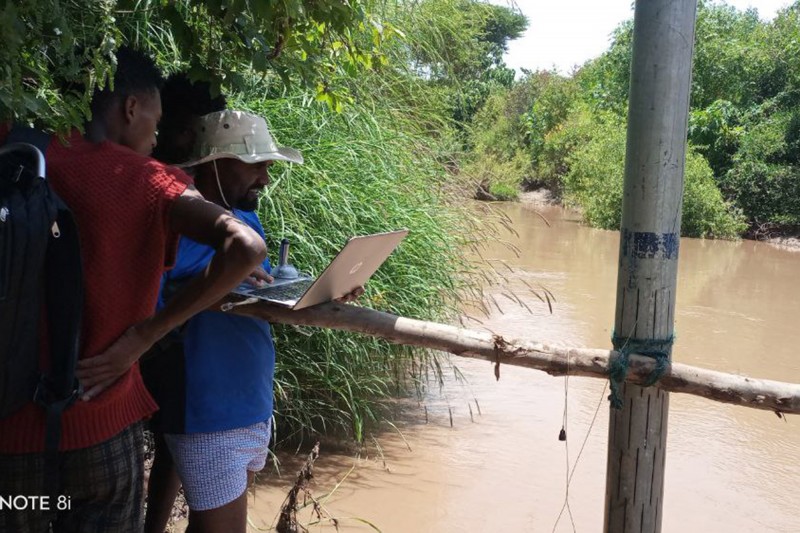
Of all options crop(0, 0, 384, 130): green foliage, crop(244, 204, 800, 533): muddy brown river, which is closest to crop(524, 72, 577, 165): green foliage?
crop(244, 204, 800, 533): muddy brown river

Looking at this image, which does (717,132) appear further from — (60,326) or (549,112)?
(60,326)

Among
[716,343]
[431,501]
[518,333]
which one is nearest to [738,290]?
[716,343]

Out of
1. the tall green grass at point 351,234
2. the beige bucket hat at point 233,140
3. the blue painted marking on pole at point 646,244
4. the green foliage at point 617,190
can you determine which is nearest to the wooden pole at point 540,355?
the blue painted marking on pole at point 646,244

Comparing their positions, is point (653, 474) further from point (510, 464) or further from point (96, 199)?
point (510, 464)

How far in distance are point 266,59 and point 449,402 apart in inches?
136

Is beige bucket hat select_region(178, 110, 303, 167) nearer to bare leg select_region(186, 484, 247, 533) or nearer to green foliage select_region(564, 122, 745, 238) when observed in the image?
bare leg select_region(186, 484, 247, 533)

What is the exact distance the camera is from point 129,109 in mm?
1641

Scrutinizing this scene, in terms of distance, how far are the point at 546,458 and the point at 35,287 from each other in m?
3.85

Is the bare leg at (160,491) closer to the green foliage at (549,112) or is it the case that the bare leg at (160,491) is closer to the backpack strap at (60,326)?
the backpack strap at (60,326)

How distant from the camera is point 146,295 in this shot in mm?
1546

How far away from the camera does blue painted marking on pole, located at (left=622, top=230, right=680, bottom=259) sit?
6.75ft

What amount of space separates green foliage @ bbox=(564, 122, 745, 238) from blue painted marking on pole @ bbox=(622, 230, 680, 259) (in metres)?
12.6

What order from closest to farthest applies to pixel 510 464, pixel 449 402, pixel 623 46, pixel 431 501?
pixel 431 501 → pixel 510 464 → pixel 449 402 → pixel 623 46

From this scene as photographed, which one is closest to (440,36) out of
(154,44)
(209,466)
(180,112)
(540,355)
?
(154,44)
